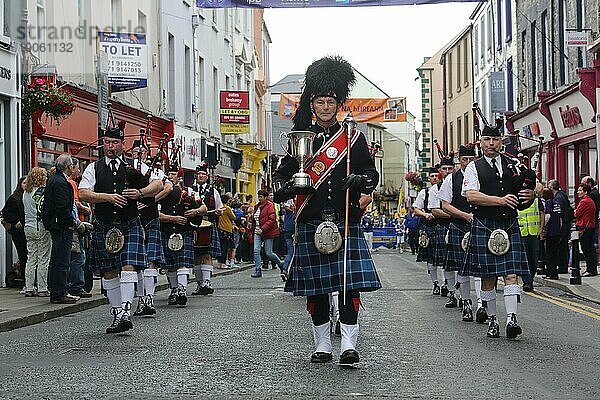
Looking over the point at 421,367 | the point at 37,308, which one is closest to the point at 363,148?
the point at 421,367

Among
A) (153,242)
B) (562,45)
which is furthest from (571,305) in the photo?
(562,45)

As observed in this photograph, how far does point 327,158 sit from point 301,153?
0.23 metres

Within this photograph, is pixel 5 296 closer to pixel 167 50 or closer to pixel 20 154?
pixel 20 154

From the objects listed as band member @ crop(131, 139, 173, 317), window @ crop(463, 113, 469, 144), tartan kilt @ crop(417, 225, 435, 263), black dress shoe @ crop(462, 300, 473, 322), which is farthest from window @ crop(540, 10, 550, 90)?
band member @ crop(131, 139, 173, 317)

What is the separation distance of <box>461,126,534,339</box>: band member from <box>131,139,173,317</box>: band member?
3.12 meters

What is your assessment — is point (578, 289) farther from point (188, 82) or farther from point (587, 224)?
point (188, 82)

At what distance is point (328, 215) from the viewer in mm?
7793

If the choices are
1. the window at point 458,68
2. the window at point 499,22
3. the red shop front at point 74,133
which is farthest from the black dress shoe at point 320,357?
the window at point 458,68

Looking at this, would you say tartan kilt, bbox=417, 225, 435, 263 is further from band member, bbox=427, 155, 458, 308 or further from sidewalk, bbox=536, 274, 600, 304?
sidewalk, bbox=536, 274, 600, 304

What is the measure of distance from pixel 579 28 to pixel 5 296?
55.2 feet

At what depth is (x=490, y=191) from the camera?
9.56 meters

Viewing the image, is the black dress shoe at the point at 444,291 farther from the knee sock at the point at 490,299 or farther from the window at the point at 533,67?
the window at the point at 533,67

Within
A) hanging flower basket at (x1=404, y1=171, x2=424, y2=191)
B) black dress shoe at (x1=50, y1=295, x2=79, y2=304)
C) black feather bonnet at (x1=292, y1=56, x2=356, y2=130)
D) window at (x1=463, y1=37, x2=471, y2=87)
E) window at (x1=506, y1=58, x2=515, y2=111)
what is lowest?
black dress shoe at (x1=50, y1=295, x2=79, y2=304)

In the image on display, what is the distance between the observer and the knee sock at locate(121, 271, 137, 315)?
9.84 meters
